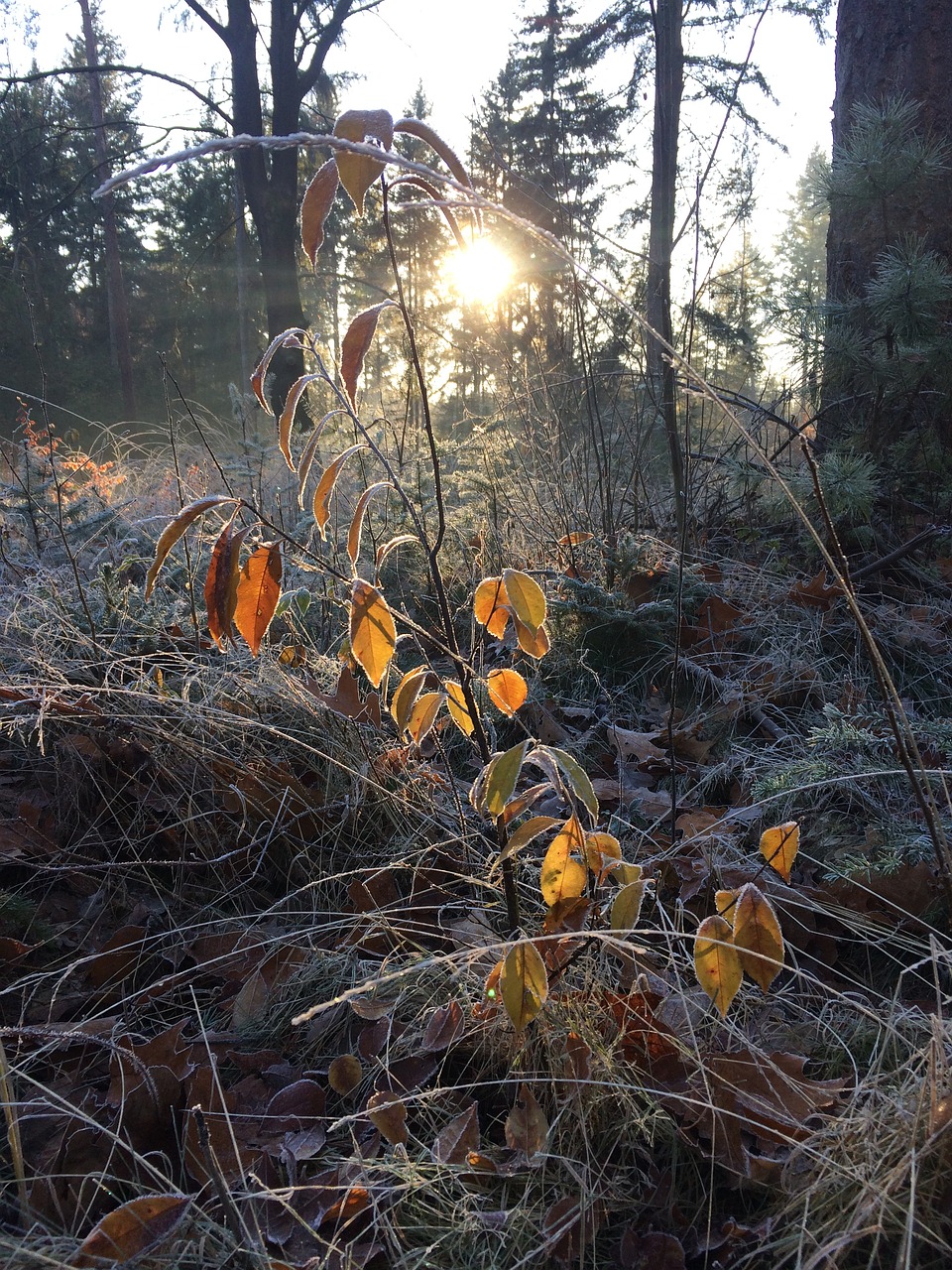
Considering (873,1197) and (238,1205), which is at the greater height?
(873,1197)

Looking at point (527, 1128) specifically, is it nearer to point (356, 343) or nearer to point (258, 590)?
point (258, 590)

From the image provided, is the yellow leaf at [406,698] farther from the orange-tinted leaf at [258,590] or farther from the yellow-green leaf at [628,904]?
the yellow-green leaf at [628,904]

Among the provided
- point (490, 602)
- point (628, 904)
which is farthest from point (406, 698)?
point (628, 904)

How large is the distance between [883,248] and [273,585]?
10.5ft

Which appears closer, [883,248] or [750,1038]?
[750,1038]

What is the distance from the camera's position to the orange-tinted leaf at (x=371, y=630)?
35.7 inches

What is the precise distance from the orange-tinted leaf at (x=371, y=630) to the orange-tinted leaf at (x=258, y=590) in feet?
0.35

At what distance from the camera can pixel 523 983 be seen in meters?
0.93

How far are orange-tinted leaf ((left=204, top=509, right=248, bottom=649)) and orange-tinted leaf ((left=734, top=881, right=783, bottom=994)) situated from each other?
0.67 meters

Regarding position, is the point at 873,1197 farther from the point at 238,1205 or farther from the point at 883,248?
the point at 883,248

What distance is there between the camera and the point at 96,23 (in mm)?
21156

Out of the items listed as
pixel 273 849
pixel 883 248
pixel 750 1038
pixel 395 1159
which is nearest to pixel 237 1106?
pixel 395 1159

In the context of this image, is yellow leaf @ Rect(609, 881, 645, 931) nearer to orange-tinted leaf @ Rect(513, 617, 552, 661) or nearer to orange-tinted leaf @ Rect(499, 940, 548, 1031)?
orange-tinted leaf @ Rect(499, 940, 548, 1031)

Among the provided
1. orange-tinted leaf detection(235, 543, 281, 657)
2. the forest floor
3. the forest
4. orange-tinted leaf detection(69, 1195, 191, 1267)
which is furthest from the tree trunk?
orange-tinted leaf detection(69, 1195, 191, 1267)
